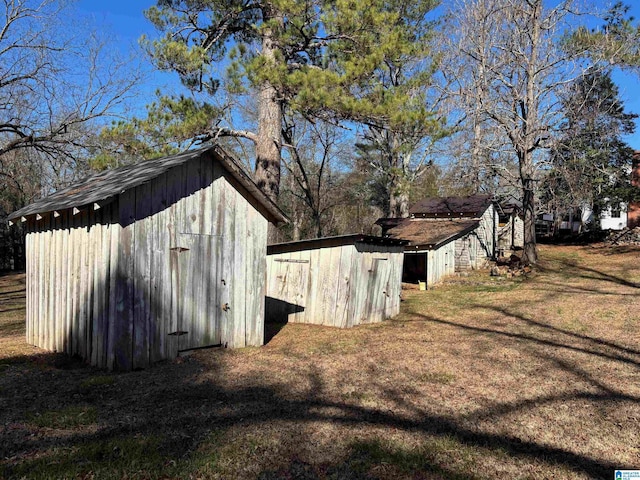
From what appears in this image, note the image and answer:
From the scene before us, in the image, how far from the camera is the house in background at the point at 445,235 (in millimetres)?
21766

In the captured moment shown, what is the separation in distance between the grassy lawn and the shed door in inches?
15.1

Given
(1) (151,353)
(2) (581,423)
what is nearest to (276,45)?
(1) (151,353)

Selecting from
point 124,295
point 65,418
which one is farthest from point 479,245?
point 65,418

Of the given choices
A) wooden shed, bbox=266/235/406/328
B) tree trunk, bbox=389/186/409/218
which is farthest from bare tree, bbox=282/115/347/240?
wooden shed, bbox=266/235/406/328

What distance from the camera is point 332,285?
1177cm

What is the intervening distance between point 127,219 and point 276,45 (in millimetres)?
7812

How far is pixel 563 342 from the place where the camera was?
9.19m

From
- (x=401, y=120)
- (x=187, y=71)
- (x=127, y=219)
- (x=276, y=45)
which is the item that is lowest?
(x=127, y=219)

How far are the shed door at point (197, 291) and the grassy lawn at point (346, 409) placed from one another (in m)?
0.38

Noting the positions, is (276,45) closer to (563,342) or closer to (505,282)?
(563,342)

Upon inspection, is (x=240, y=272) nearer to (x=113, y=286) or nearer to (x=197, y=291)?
(x=197, y=291)

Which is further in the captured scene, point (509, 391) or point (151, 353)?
point (151, 353)

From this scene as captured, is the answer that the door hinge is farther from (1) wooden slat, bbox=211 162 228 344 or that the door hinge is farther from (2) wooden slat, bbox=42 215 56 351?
(2) wooden slat, bbox=42 215 56 351

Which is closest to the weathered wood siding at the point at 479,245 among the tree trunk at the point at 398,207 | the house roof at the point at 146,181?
the tree trunk at the point at 398,207
